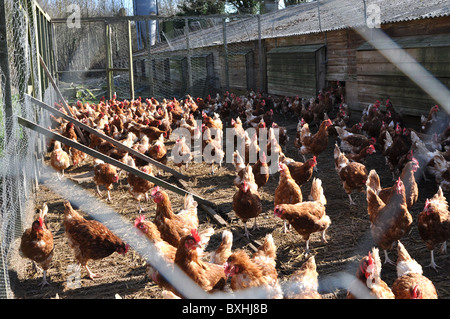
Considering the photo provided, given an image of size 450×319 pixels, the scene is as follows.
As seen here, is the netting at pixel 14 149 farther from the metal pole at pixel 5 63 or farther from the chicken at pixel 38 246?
the chicken at pixel 38 246

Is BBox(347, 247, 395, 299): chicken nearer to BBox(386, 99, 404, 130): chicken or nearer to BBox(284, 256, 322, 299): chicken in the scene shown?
BBox(284, 256, 322, 299): chicken

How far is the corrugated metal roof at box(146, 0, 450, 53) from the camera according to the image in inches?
365

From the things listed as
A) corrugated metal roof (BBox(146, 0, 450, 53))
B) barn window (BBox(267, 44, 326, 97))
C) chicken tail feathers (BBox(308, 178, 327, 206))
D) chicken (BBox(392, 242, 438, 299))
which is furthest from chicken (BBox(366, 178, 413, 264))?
barn window (BBox(267, 44, 326, 97))

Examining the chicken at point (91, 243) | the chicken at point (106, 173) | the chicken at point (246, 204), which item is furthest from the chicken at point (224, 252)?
the chicken at point (106, 173)

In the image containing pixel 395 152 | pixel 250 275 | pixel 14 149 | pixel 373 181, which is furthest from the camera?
pixel 395 152

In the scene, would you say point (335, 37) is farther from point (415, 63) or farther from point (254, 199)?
point (254, 199)

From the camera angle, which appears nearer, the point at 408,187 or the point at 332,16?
the point at 408,187

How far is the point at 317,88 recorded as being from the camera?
12523 millimetres

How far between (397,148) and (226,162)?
332 centimetres

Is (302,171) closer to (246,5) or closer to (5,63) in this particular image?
(5,63)

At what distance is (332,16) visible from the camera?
13633 millimetres

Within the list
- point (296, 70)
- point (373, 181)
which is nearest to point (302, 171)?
point (373, 181)

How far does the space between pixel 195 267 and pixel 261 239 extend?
1.67m

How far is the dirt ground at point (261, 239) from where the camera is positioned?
3770 millimetres
